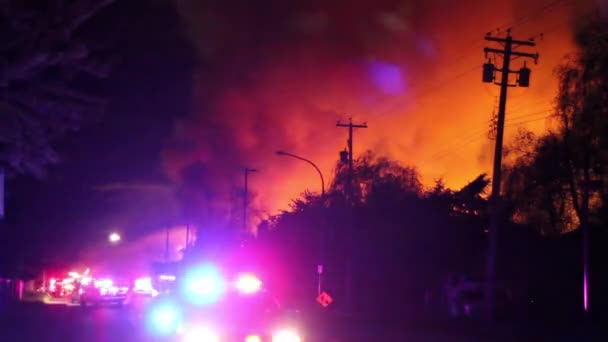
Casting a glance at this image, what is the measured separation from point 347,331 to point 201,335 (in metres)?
14.3

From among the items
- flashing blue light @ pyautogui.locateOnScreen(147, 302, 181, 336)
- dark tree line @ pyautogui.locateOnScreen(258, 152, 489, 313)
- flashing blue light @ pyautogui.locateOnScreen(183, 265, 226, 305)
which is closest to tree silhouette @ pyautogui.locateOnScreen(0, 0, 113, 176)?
flashing blue light @ pyautogui.locateOnScreen(147, 302, 181, 336)

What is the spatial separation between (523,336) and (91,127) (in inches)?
1013

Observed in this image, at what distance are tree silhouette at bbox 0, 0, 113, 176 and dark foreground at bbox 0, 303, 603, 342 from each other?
8382 millimetres

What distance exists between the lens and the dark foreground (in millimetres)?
24844

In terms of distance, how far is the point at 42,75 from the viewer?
32438mm

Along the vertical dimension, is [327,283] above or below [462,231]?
below

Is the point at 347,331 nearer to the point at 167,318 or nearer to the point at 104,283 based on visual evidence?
the point at 167,318

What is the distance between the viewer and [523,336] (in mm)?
28422

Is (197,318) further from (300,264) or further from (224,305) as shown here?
(300,264)

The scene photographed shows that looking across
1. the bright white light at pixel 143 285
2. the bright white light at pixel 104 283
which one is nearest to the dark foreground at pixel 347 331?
the bright white light at pixel 104 283

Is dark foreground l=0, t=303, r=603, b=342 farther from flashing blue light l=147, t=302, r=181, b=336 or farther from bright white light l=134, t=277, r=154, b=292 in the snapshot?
bright white light l=134, t=277, r=154, b=292

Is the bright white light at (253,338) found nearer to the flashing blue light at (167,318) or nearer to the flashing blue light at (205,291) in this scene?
the flashing blue light at (205,291)

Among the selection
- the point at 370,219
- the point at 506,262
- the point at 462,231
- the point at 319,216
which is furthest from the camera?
the point at 319,216

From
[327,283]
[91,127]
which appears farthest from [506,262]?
[91,127]
